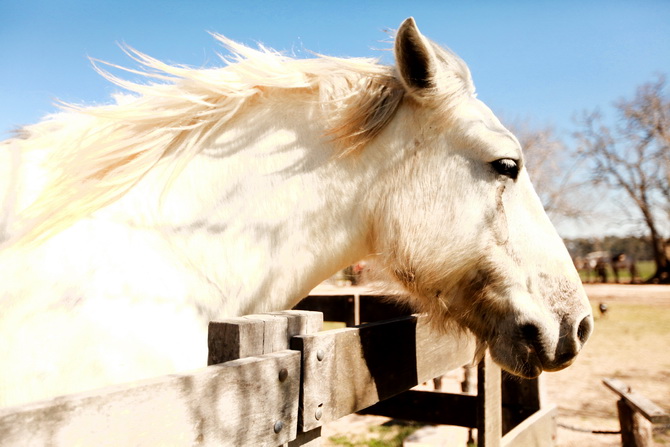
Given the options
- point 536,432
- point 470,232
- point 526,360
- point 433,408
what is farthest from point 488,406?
point 470,232

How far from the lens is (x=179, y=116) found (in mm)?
2037

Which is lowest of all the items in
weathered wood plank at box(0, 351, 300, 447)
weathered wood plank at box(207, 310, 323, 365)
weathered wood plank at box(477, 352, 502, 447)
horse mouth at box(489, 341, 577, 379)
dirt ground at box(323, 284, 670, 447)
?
dirt ground at box(323, 284, 670, 447)

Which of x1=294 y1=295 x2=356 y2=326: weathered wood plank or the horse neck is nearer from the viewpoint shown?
the horse neck

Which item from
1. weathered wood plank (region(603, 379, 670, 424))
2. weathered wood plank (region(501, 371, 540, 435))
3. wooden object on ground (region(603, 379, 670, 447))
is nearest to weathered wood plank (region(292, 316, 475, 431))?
weathered wood plank (region(501, 371, 540, 435))

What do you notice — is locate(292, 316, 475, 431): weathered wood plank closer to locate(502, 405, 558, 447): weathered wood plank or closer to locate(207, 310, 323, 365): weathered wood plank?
locate(207, 310, 323, 365): weathered wood plank

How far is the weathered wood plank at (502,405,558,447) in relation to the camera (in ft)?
9.00

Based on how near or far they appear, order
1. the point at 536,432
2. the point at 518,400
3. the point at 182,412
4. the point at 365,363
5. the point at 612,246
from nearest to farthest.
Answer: the point at 182,412 < the point at 365,363 < the point at 536,432 < the point at 518,400 < the point at 612,246

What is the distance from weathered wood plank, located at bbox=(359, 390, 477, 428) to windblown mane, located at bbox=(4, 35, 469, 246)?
212 cm

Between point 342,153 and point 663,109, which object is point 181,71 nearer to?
point 342,153

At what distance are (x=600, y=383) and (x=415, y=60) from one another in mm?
7786

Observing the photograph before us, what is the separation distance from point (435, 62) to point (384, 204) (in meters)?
0.66

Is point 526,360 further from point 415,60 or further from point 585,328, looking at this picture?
point 415,60

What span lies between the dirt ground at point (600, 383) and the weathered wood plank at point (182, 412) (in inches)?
114

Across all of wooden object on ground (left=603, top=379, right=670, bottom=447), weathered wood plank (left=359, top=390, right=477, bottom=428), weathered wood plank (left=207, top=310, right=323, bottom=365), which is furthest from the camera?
wooden object on ground (left=603, top=379, right=670, bottom=447)
